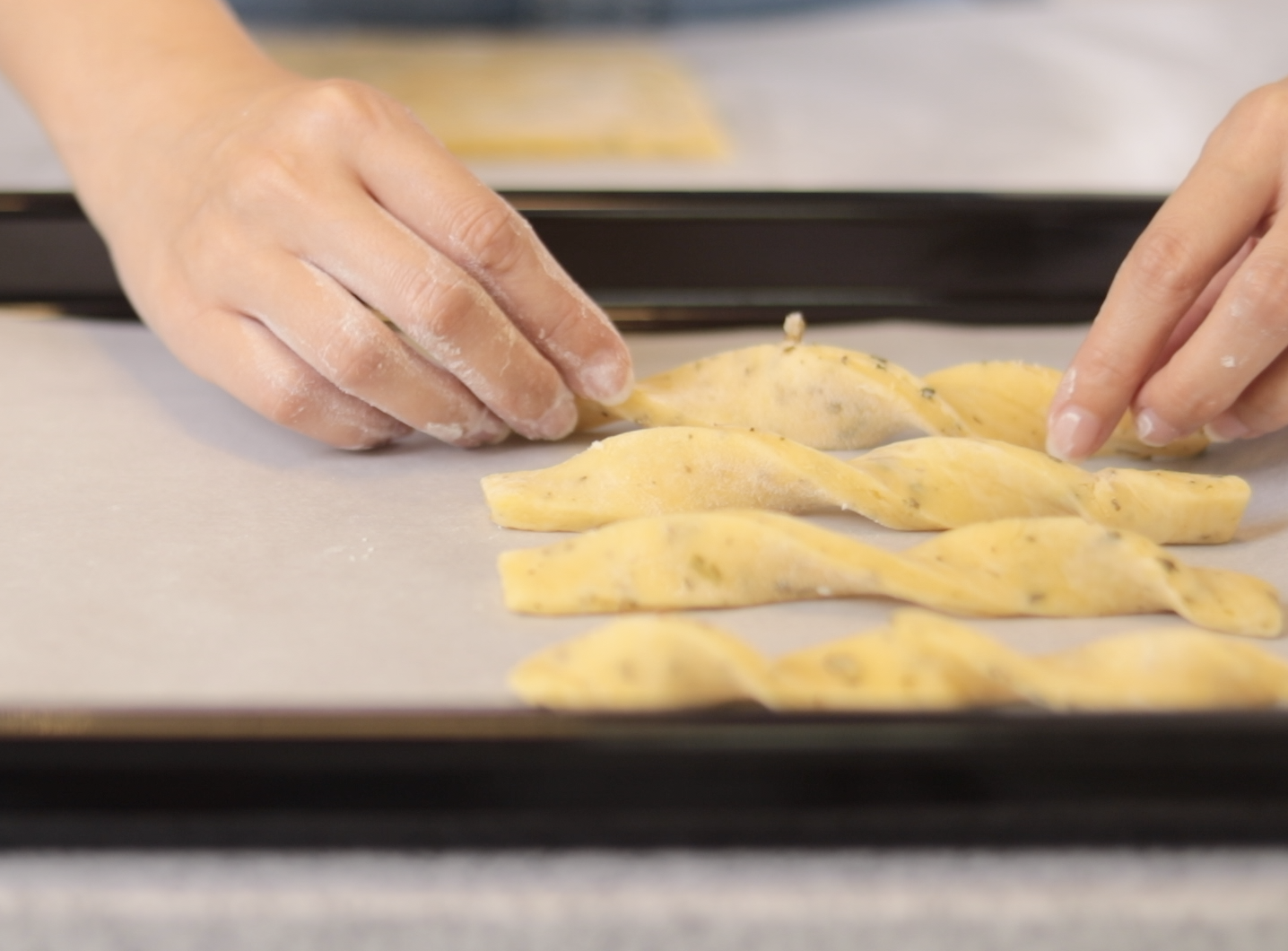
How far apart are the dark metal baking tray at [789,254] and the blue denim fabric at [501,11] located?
214cm

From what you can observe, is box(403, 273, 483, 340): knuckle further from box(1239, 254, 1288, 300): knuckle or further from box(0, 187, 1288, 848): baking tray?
box(1239, 254, 1288, 300): knuckle

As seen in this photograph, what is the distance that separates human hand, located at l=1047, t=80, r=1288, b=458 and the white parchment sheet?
13 cm

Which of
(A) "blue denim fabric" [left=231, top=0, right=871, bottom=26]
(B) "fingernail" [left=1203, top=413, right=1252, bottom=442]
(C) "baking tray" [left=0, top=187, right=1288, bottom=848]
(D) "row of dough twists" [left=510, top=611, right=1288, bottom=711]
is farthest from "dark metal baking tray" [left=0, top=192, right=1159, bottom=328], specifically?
(A) "blue denim fabric" [left=231, top=0, right=871, bottom=26]

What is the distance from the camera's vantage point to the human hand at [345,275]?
1107mm

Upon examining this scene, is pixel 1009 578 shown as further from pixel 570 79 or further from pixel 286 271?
pixel 570 79

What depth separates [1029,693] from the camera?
0.80 m

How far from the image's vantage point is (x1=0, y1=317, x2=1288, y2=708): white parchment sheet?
877 millimetres

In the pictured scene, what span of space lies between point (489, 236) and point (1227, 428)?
0.70 metres

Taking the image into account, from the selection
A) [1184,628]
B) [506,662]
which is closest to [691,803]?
[506,662]

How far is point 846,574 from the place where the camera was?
959mm

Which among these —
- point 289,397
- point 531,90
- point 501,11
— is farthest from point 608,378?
point 501,11

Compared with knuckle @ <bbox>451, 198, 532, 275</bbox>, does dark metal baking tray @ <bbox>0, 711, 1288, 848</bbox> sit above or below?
below

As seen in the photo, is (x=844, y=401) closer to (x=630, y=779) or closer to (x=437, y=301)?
(x=437, y=301)

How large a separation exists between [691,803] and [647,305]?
36.8 inches
